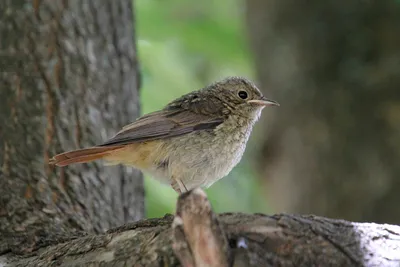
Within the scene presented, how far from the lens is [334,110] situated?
4988 millimetres

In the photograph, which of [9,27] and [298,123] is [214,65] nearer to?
[298,123]

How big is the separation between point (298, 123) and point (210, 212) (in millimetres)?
3058

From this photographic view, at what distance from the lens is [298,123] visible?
17.0 feet

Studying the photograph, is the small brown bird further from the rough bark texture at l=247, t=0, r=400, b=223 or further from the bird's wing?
the rough bark texture at l=247, t=0, r=400, b=223

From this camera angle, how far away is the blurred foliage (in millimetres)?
5523

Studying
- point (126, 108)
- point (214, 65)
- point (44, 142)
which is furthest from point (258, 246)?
point (214, 65)

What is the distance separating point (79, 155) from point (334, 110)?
227 centimetres

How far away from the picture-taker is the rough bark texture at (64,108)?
3678mm

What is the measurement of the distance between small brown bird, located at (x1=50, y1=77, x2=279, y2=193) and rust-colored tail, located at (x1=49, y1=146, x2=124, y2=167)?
0.02 metres

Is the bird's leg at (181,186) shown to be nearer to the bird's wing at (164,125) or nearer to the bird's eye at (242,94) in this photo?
the bird's wing at (164,125)

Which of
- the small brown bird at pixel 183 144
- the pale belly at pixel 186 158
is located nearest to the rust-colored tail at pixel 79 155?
the small brown bird at pixel 183 144

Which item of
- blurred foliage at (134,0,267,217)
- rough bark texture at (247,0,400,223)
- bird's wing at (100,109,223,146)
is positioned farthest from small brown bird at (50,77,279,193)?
blurred foliage at (134,0,267,217)

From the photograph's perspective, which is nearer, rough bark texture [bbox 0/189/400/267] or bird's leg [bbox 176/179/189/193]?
rough bark texture [bbox 0/189/400/267]

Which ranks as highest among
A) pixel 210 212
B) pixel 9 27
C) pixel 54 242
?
pixel 9 27
